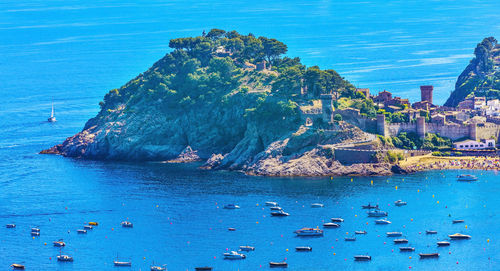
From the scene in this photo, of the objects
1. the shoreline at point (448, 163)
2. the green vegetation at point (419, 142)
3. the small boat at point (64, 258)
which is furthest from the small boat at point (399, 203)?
the small boat at point (64, 258)

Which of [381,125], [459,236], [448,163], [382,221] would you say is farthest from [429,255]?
[381,125]

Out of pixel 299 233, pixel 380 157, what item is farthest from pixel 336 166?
pixel 299 233

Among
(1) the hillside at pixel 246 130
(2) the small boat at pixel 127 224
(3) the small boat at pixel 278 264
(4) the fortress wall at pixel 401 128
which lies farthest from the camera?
(4) the fortress wall at pixel 401 128

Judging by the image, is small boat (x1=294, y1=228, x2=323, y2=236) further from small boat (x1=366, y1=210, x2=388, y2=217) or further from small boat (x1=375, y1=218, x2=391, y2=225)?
small boat (x1=366, y1=210, x2=388, y2=217)

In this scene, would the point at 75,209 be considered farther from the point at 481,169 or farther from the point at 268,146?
the point at 481,169

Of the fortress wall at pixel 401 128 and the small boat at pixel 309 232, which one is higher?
the fortress wall at pixel 401 128

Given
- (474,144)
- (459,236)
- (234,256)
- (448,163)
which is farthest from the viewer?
(474,144)

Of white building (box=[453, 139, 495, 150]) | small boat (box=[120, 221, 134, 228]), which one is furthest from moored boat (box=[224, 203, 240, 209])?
white building (box=[453, 139, 495, 150])

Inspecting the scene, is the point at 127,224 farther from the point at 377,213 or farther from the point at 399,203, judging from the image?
the point at 399,203

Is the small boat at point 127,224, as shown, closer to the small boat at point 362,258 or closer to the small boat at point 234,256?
the small boat at point 234,256

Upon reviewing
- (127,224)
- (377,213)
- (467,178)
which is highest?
(467,178)
